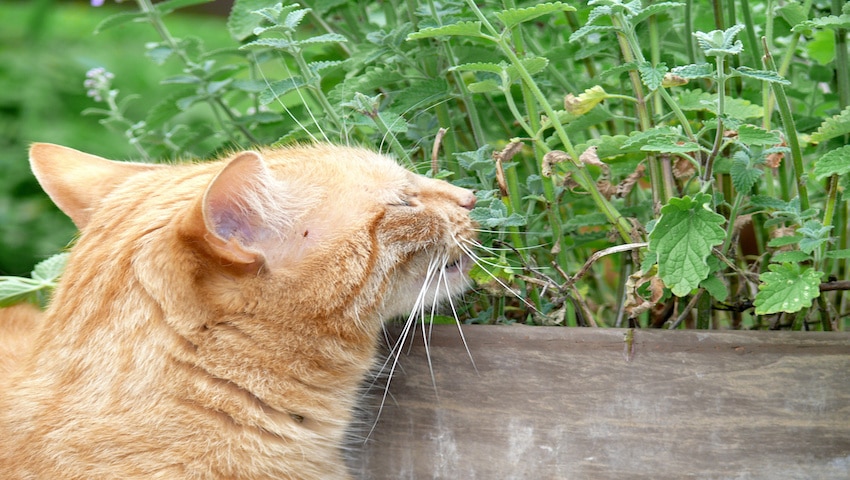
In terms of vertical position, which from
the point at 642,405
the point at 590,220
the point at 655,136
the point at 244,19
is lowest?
the point at 642,405

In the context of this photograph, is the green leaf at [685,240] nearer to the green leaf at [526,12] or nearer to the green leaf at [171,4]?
the green leaf at [526,12]

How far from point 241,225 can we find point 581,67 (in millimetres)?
934

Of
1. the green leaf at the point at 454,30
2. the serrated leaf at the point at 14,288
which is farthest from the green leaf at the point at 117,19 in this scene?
the green leaf at the point at 454,30

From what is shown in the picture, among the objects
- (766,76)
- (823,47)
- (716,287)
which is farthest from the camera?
(823,47)

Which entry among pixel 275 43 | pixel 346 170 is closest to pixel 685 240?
pixel 346 170

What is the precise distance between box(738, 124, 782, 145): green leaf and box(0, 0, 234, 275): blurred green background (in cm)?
210

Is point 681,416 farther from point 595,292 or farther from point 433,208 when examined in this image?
point 595,292

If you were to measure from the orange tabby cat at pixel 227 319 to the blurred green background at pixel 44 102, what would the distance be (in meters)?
1.61

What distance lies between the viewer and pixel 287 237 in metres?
1.20

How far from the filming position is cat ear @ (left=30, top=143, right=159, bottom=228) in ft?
4.63

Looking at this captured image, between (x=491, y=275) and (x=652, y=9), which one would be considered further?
(x=491, y=275)

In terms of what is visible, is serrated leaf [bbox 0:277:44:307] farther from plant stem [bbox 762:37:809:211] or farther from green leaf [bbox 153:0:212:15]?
plant stem [bbox 762:37:809:211]

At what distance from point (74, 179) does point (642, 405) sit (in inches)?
37.7

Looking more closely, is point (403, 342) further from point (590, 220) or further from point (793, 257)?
point (793, 257)
